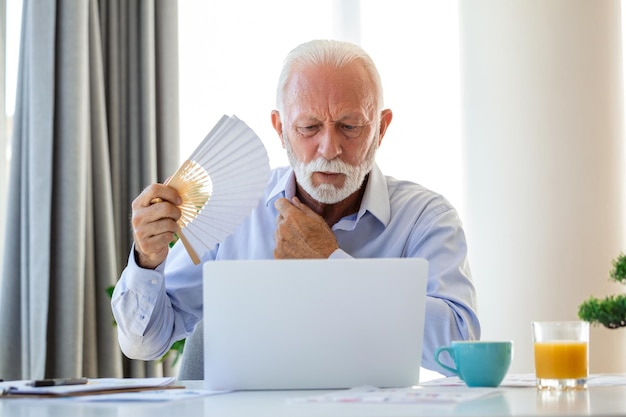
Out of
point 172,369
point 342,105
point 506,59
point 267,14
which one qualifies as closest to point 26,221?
point 172,369

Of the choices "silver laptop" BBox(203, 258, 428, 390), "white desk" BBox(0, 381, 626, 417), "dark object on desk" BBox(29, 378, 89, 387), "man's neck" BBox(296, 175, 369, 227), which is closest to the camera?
"white desk" BBox(0, 381, 626, 417)

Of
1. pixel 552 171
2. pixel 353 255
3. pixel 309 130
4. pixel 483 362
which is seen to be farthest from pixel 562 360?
pixel 552 171

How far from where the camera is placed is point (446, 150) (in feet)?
13.3

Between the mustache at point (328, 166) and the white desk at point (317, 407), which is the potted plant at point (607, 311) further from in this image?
the mustache at point (328, 166)

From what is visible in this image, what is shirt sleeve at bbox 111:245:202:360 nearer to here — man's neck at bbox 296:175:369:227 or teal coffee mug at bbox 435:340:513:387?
man's neck at bbox 296:175:369:227

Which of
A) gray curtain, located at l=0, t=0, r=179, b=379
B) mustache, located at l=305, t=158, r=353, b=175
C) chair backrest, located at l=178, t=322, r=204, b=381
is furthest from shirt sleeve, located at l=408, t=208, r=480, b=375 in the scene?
gray curtain, located at l=0, t=0, r=179, b=379

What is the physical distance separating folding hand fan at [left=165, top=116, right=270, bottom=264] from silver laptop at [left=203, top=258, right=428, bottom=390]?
1.76 feet

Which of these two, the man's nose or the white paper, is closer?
the white paper

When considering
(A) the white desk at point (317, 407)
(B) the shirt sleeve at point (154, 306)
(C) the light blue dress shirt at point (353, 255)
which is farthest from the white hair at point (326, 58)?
(A) the white desk at point (317, 407)

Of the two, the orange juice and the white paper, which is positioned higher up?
the orange juice

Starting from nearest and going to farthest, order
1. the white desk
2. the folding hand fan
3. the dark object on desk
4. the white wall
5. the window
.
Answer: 1. the white desk
2. the dark object on desk
3. the folding hand fan
4. the white wall
5. the window

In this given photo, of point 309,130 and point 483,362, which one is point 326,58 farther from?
point 483,362

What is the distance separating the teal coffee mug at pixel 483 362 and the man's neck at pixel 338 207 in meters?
1.03

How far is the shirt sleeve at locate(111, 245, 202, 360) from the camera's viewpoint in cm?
198
